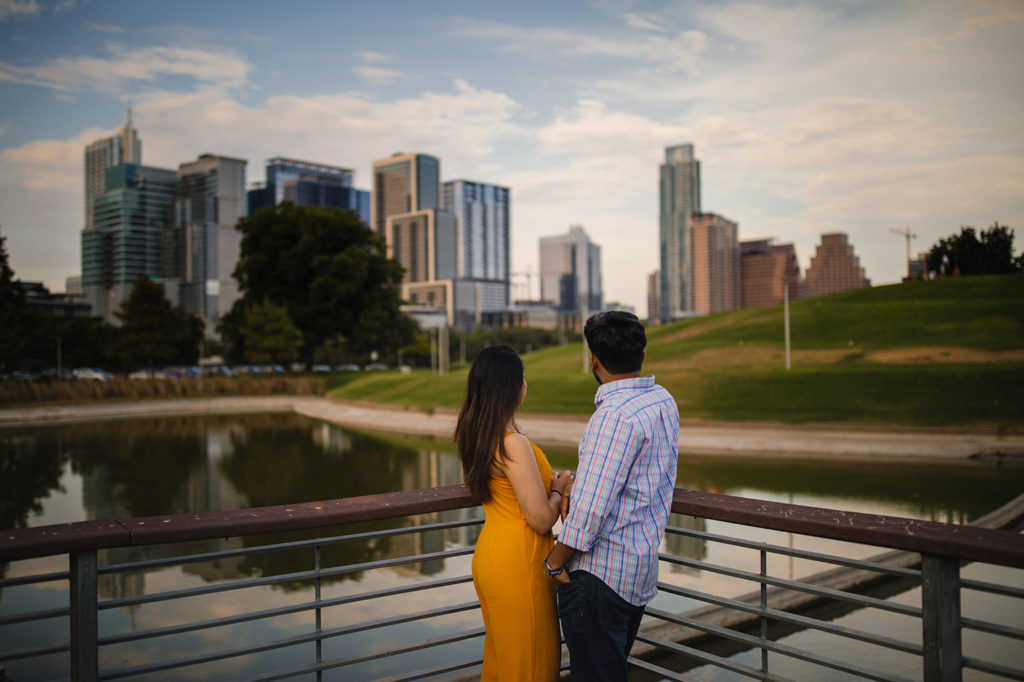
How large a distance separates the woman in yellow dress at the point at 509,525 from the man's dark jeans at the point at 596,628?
160 millimetres

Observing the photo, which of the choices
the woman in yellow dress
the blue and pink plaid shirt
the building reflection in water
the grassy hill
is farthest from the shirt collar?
the grassy hill

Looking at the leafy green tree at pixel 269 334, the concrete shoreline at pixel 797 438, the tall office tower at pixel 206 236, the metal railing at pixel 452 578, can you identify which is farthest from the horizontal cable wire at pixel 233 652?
the tall office tower at pixel 206 236

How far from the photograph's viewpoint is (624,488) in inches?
92.8

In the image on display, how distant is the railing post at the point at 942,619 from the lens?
2.22 metres

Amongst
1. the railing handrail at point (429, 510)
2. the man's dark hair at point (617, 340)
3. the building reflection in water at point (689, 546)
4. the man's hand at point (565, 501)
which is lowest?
the building reflection in water at point (689, 546)

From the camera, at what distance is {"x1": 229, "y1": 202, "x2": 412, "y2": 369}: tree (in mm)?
47594

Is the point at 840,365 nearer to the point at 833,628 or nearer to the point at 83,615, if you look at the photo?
the point at 833,628

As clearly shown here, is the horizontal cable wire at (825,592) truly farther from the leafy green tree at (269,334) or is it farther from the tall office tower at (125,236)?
the tall office tower at (125,236)

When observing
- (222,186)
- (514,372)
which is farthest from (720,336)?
(222,186)

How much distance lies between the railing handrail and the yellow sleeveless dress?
32cm

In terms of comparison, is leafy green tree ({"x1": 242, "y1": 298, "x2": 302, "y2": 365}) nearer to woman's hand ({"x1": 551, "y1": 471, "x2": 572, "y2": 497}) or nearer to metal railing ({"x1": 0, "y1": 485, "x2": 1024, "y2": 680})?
metal railing ({"x1": 0, "y1": 485, "x2": 1024, "y2": 680})

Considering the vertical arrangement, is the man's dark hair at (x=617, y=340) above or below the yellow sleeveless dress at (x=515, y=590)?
above

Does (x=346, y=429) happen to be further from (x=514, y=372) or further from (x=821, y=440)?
(x=514, y=372)

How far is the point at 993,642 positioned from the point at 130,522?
7.07 m
